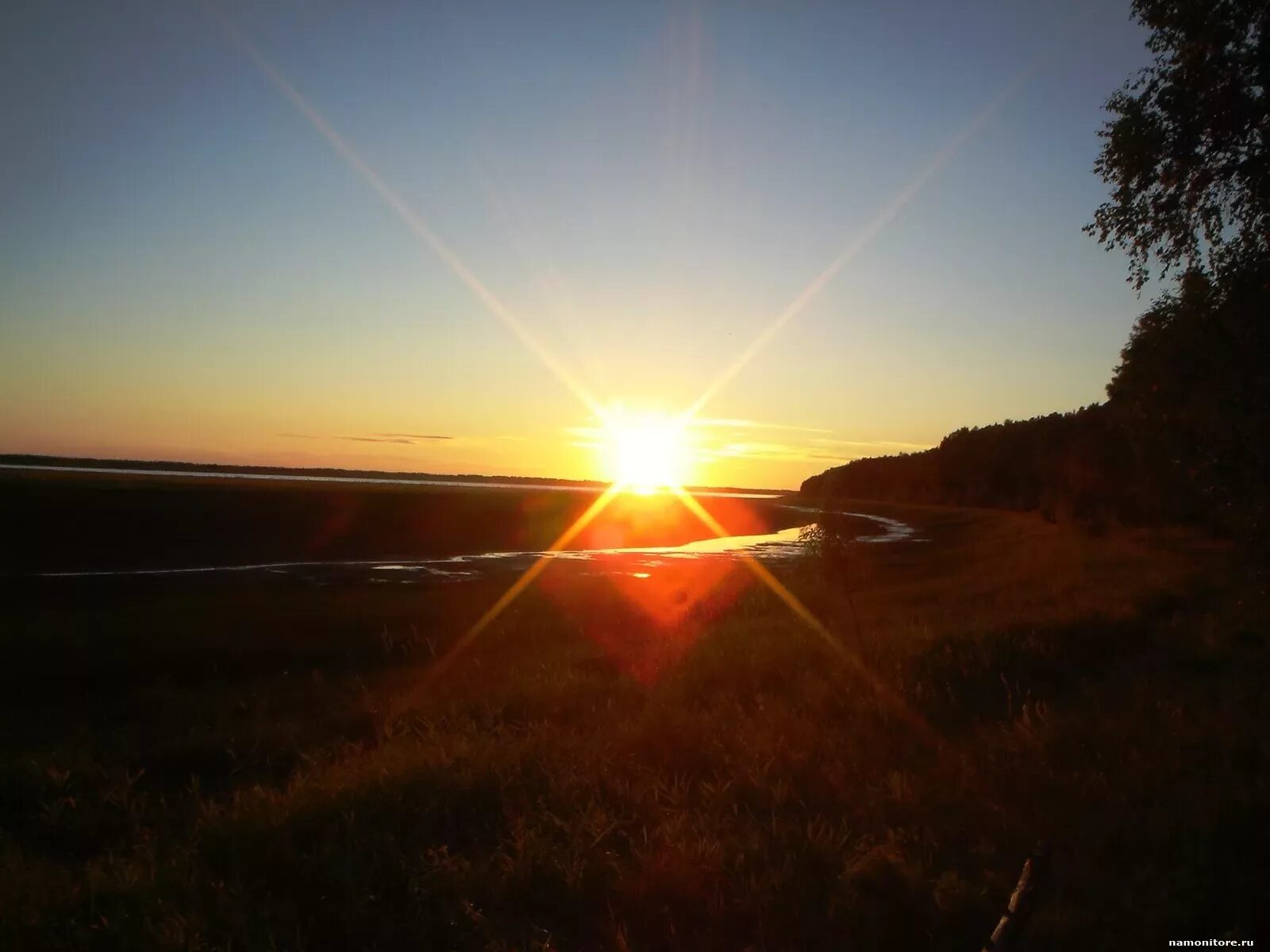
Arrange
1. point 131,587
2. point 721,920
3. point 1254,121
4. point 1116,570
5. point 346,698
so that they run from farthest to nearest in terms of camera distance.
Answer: point 131,587 → point 1116,570 → point 346,698 → point 1254,121 → point 721,920

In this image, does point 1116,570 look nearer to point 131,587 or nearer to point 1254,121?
point 1254,121

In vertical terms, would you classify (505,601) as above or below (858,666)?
below

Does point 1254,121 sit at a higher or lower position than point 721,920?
higher

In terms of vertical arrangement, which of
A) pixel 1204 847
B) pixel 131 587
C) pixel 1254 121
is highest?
pixel 1254 121

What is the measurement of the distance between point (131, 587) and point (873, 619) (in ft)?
69.5

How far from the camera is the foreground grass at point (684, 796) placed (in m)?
4.93

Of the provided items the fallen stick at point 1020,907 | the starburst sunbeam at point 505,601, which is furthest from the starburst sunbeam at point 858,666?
the starburst sunbeam at point 505,601

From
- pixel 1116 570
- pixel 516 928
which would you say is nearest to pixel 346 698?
pixel 516 928

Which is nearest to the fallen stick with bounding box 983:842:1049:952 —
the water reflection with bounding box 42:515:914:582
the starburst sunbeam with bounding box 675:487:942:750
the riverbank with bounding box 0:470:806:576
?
the starburst sunbeam with bounding box 675:487:942:750

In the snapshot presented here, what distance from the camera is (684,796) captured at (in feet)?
21.6

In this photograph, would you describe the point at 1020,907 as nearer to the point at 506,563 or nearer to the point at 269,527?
the point at 506,563

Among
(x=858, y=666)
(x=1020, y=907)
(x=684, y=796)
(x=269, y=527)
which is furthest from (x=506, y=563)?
(x=1020, y=907)

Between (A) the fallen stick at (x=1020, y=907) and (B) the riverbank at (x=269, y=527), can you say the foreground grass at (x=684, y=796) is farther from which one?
(B) the riverbank at (x=269, y=527)

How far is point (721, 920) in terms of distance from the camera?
4.95 m
